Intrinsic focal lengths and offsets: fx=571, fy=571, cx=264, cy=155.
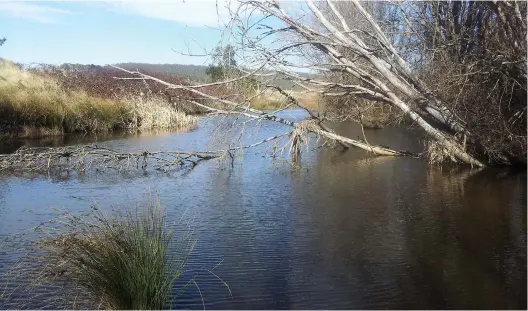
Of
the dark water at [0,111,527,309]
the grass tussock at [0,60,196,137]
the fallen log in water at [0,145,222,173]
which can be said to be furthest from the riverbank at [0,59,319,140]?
the dark water at [0,111,527,309]

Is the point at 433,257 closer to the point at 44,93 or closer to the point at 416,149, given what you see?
the point at 416,149

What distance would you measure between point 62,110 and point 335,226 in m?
14.2

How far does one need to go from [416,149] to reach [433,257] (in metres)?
8.60

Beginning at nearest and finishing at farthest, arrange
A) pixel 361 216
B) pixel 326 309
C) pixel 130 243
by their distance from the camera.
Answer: pixel 130 243 < pixel 326 309 < pixel 361 216

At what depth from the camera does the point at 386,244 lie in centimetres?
615

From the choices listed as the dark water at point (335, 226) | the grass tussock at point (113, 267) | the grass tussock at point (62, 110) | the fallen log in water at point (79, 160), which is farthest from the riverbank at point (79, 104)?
the grass tussock at point (113, 267)

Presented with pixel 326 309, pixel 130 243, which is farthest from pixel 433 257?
pixel 130 243

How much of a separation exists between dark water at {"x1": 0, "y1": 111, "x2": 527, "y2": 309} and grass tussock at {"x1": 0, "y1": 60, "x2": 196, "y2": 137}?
8263 mm

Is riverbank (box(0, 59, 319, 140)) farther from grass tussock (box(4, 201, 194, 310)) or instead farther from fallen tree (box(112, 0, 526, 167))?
grass tussock (box(4, 201, 194, 310))

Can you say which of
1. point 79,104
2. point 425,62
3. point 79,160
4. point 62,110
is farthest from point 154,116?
point 425,62

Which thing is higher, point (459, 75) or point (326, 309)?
point (459, 75)

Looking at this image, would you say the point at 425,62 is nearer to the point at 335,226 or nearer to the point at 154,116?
the point at 335,226

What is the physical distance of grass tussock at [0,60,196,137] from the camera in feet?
58.4

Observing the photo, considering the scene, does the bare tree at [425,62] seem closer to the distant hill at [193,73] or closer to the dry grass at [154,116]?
the distant hill at [193,73]
